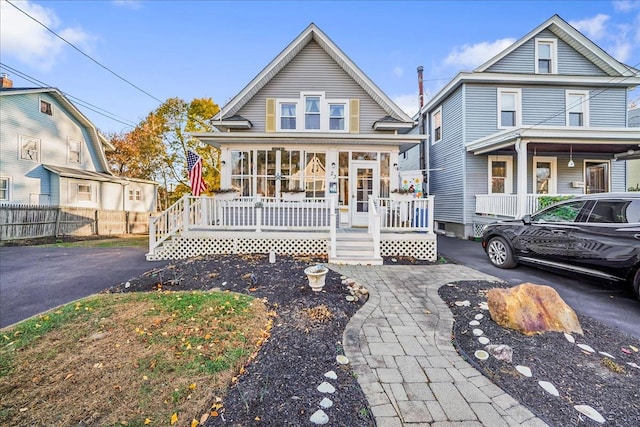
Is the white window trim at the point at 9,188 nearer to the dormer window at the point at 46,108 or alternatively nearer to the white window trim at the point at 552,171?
the dormer window at the point at 46,108

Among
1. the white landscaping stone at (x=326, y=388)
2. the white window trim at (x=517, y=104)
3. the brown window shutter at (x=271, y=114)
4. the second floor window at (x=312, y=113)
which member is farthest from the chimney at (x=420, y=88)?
the white landscaping stone at (x=326, y=388)

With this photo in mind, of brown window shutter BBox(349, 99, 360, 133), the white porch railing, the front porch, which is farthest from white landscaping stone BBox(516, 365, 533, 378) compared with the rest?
brown window shutter BBox(349, 99, 360, 133)

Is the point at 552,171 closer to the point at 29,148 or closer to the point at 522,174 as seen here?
the point at 522,174

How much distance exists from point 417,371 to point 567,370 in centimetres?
142

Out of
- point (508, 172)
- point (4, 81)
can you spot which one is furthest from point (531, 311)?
point (4, 81)

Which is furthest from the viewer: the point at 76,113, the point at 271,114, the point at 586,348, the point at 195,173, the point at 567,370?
the point at 76,113

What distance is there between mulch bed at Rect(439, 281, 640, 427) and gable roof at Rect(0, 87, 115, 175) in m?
21.6

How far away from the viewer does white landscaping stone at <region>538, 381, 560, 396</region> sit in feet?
7.72

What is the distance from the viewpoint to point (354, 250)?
730cm

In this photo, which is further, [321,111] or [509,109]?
[509,109]

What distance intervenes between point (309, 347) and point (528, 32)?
16095 mm

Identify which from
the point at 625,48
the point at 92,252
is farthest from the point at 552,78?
the point at 92,252

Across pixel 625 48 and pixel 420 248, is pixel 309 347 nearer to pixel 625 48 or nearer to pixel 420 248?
pixel 420 248

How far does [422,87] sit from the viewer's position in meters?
16.4
